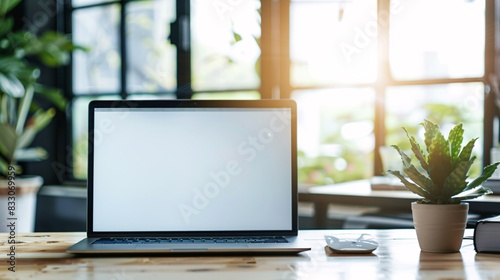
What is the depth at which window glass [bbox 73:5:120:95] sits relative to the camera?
429cm

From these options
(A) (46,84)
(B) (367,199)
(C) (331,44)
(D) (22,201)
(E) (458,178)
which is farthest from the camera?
(A) (46,84)

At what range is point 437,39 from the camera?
3191mm

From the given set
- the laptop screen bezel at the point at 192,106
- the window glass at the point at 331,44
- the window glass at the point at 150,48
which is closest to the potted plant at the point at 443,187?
the laptop screen bezel at the point at 192,106

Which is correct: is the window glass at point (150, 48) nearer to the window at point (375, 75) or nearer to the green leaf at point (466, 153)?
the window at point (375, 75)

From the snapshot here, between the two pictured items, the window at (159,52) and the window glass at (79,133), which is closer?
the window at (159,52)

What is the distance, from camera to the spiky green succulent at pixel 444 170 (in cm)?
115

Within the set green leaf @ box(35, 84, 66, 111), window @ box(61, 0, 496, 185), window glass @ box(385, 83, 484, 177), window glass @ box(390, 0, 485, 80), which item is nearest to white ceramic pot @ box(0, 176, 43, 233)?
green leaf @ box(35, 84, 66, 111)

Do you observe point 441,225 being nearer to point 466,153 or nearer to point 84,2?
point 466,153

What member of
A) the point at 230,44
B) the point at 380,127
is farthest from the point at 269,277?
the point at 230,44

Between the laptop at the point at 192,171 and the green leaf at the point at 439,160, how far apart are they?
0.29 meters

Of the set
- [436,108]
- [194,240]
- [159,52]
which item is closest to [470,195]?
[194,240]

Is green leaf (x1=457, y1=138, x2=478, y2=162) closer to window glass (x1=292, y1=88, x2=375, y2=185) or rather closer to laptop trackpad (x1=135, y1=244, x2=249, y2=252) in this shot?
laptop trackpad (x1=135, y1=244, x2=249, y2=252)

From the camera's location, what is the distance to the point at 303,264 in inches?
41.6

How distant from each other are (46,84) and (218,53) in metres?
1.55
